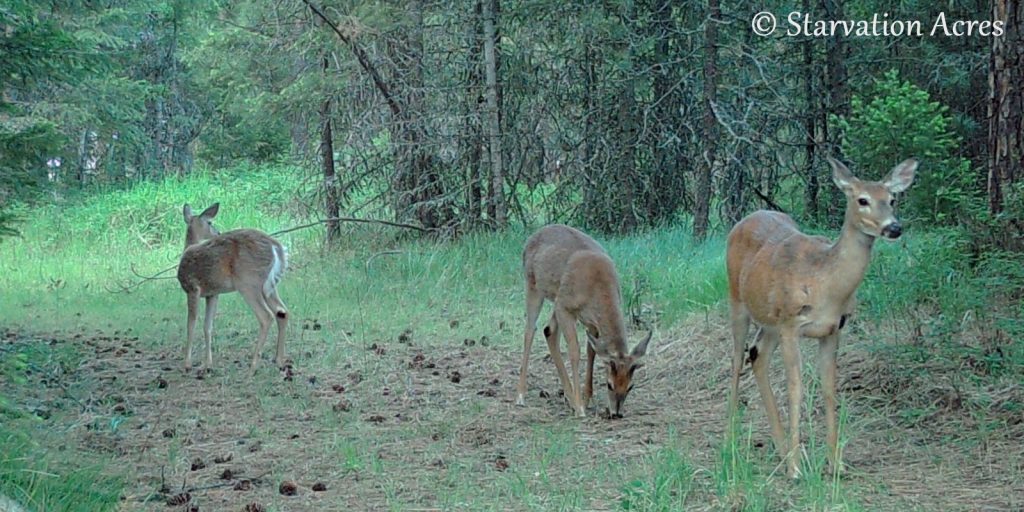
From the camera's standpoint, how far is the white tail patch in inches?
362

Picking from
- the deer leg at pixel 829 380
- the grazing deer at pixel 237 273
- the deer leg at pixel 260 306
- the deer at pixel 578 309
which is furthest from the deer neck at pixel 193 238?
the deer leg at pixel 829 380

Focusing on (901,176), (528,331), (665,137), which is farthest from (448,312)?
(901,176)

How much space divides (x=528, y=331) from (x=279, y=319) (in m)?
2.29

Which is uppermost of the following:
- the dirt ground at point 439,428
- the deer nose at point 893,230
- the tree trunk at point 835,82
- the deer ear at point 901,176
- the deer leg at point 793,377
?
the tree trunk at point 835,82

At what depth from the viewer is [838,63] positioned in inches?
551

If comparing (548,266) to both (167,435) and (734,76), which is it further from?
(734,76)

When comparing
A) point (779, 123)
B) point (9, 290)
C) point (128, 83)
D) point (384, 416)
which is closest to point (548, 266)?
point (384, 416)

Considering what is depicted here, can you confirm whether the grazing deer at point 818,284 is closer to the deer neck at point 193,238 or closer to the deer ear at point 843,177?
the deer ear at point 843,177

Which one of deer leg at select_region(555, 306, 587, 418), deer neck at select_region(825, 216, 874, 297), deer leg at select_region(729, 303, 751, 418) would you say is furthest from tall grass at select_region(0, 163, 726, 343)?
deer neck at select_region(825, 216, 874, 297)

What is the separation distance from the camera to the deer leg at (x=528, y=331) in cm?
755

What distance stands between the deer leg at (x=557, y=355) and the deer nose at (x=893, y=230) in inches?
110

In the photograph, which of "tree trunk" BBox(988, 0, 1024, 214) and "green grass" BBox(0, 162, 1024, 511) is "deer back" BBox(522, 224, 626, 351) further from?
"tree trunk" BBox(988, 0, 1024, 214)

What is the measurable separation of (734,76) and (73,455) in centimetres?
1043

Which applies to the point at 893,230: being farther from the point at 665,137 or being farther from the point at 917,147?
the point at 665,137
